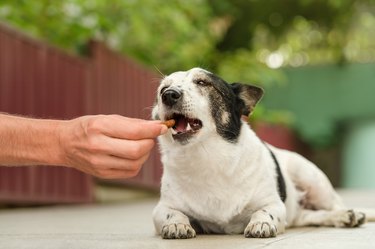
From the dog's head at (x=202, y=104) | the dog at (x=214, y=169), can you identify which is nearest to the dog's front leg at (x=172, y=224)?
the dog at (x=214, y=169)

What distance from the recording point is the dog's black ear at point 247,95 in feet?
14.5

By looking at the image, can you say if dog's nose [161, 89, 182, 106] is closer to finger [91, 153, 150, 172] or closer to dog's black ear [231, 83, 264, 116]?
dog's black ear [231, 83, 264, 116]

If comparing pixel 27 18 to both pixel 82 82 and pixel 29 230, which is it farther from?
pixel 29 230

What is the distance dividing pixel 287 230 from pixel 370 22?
68.8 feet

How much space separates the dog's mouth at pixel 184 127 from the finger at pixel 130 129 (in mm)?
1035

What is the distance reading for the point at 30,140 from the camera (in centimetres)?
277

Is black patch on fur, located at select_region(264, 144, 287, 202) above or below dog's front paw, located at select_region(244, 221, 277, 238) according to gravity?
above

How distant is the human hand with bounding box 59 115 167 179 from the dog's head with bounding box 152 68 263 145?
1.10 meters

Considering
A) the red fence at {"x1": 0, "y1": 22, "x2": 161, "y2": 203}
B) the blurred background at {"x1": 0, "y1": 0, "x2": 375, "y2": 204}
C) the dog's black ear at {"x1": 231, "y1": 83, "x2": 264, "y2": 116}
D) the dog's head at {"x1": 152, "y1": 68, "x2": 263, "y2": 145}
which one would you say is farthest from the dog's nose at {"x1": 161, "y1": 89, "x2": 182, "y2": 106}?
the red fence at {"x1": 0, "y1": 22, "x2": 161, "y2": 203}

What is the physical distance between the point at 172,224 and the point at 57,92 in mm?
5711

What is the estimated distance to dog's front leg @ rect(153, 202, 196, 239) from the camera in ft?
13.0

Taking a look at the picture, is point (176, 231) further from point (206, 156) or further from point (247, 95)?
point (247, 95)

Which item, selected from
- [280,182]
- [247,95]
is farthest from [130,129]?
[280,182]

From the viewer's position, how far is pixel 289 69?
71.6 ft
